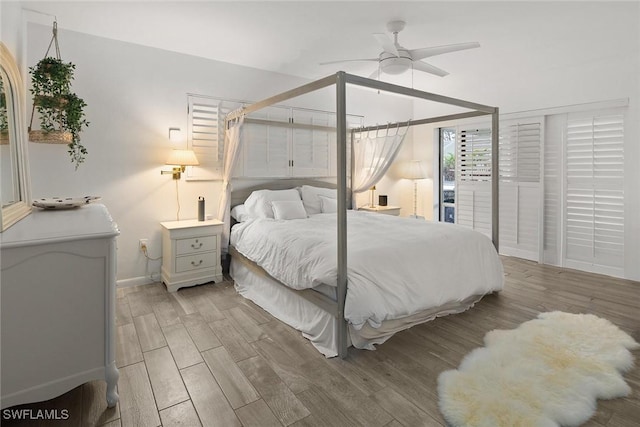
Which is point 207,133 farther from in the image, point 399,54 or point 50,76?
point 399,54

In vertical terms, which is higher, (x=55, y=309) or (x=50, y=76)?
(x=50, y=76)

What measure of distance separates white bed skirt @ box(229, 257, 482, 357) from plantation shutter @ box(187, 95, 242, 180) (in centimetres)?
145

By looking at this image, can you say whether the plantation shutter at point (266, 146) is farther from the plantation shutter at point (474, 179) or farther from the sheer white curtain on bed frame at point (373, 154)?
the plantation shutter at point (474, 179)

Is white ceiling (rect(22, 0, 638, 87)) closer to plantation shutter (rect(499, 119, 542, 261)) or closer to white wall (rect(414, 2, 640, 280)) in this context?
white wall (rect(414, 2, 640, 280))

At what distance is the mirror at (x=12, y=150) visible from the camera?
2.01 metres

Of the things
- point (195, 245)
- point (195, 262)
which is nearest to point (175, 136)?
point (195, 245)

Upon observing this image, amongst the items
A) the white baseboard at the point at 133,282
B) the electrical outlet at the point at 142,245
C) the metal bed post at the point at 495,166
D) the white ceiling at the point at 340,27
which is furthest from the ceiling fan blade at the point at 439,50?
the white baseboard at the point at 133,282

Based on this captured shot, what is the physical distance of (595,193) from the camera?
430 centimetres

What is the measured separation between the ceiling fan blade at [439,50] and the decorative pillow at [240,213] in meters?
2.48

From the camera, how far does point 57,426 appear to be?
5.57 ft

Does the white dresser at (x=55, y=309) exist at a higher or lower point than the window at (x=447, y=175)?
lower

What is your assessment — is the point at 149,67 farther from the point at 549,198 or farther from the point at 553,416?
the point at 549,198

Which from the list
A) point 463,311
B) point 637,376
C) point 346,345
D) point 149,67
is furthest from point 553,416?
point 149,67

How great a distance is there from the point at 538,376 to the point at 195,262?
3.25 meters
